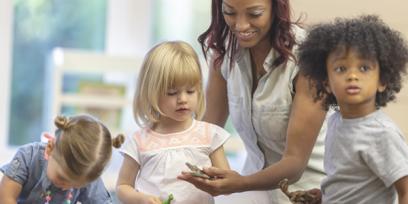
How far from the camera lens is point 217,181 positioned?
1418mm

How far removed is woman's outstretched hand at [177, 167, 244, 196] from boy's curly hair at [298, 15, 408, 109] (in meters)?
0.27

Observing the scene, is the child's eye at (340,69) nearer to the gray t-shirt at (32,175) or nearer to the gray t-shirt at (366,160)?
the gray t-shirt at (366,160)

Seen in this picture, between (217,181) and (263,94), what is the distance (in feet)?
0.86

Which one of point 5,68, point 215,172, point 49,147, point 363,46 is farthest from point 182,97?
point 5,68

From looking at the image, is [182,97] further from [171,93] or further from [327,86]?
[327,86]

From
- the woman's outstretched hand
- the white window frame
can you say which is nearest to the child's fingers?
the woman's outstretched hand

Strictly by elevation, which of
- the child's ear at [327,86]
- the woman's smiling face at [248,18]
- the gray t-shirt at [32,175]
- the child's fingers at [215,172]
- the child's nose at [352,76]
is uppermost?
the woman's smiling face at [248,18]

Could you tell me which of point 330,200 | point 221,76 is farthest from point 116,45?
point 330,200

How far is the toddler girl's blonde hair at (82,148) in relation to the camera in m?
1.30

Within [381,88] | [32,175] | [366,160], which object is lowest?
[32,175]

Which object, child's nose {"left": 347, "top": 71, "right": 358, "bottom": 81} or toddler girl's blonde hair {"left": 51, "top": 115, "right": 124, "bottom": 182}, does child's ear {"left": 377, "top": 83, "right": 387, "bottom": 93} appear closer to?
child's nose {"left": 347, "top": 71, "right": 358, "bottom": 81}

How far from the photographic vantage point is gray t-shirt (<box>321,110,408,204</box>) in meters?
1.21

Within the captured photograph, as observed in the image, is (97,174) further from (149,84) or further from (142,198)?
(149,84)

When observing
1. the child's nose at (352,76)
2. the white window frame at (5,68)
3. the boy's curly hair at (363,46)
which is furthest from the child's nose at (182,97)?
the white window frame at (5,68)
